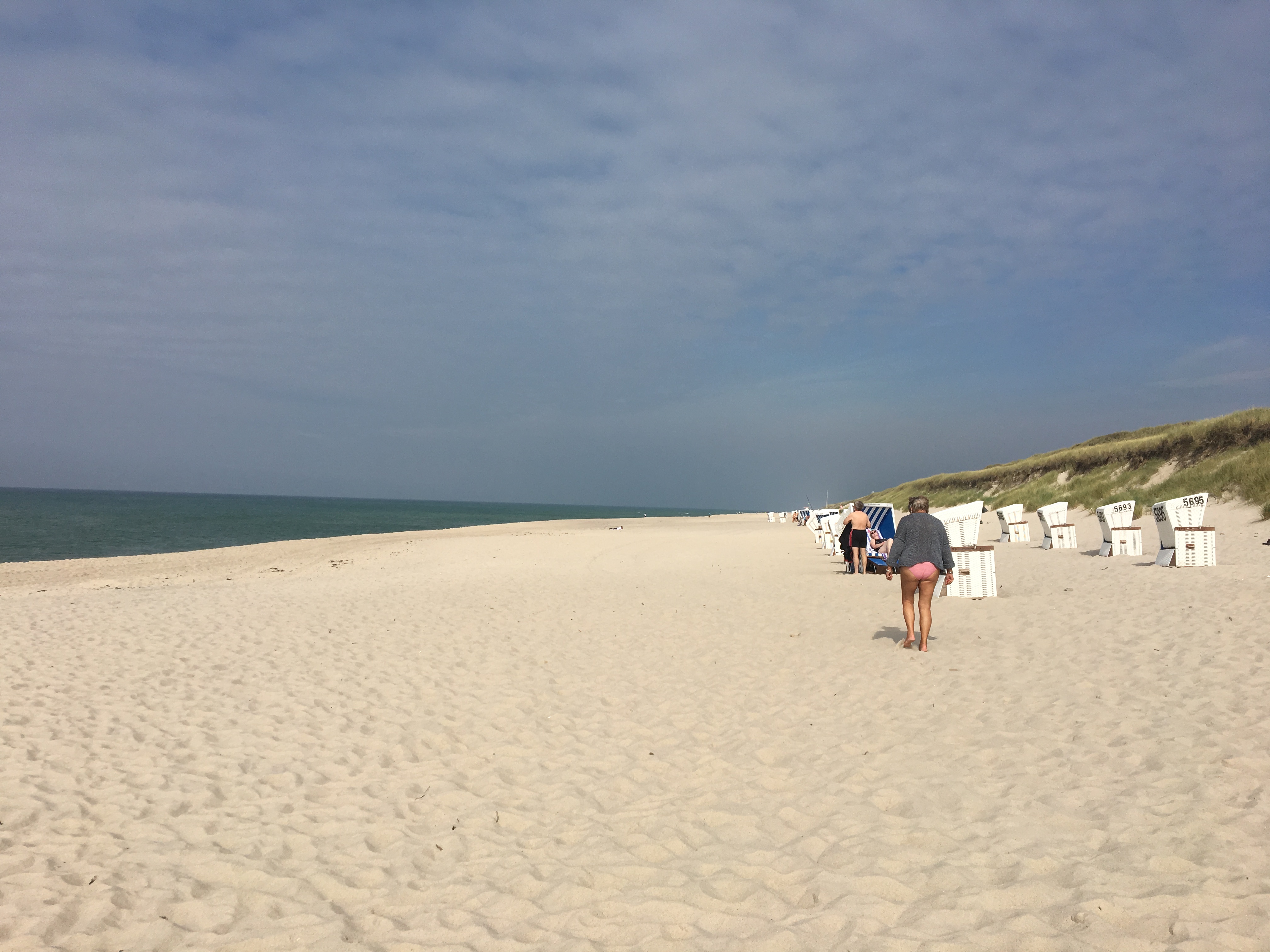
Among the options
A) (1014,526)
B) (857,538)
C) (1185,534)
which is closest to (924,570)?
(1185,534)

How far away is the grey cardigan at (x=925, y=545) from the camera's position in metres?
8.84

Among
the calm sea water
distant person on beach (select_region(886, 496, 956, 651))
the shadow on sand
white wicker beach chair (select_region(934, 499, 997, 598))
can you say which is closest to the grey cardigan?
distant person on beach (select_region(886, 496, 956, 651))

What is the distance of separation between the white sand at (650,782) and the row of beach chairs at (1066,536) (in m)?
1.08

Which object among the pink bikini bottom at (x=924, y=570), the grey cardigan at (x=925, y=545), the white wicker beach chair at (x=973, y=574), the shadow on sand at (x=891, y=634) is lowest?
the shadow on sand at (x=891, y=634)

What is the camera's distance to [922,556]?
8.84 metres

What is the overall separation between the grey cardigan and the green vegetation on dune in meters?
16.7

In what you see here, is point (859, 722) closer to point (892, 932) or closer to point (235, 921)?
point (892, 932)

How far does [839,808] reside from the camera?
486cm

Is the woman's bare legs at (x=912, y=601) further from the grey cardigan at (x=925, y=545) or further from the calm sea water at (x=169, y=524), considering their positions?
the calm sea water at (x=169, y=524)

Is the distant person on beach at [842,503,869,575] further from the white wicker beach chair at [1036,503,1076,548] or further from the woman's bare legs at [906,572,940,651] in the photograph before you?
the woman's bare legs at [906,572,940,651]

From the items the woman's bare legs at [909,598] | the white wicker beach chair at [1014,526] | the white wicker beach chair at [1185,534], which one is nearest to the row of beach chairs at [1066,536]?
the white wicker beach chair at [1185,534]

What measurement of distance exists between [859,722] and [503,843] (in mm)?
3485

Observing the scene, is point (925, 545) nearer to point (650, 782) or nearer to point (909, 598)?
point (909, 598)

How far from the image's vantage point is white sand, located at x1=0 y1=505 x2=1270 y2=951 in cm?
363
